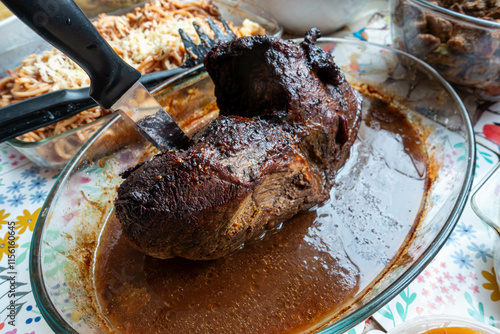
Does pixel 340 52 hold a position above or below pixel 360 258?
above

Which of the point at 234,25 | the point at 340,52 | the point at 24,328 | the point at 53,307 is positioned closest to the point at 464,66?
the point at 340,52

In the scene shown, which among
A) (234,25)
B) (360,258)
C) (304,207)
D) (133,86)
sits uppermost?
(133,86)

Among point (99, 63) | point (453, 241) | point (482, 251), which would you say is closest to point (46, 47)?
point (99, 63)

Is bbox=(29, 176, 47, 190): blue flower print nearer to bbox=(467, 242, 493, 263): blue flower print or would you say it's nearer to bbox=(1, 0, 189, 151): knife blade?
bbox=(1, 0, 189, 151): knife blade

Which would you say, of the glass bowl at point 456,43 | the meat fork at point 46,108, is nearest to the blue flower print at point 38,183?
the meat fork at point 46,108

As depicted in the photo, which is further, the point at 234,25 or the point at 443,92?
the point at 234,25

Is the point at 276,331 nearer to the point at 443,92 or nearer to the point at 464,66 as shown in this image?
the point at 443,92

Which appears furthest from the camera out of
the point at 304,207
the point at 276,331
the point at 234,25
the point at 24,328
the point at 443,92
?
the point at 234,25
